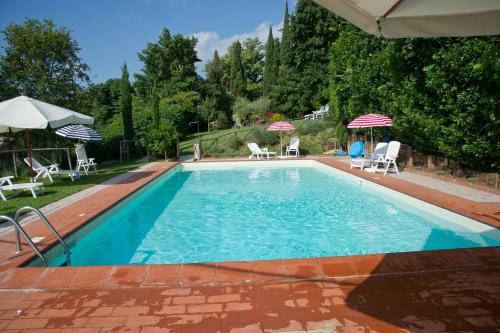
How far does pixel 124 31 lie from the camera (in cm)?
1862

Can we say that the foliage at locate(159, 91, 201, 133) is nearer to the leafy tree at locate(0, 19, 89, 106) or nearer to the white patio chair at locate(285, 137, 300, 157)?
the leafy tree at locate(0, 19, 89, 106)

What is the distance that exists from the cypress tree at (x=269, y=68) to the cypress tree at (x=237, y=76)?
3.53 m

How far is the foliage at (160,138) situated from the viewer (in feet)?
53.7

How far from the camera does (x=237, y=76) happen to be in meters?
39.6

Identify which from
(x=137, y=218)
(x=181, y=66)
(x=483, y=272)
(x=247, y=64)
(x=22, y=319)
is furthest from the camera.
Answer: (x=247, y=64)

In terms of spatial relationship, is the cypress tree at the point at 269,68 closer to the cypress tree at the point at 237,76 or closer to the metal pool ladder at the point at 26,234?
the cypress tree at the point at 237,76

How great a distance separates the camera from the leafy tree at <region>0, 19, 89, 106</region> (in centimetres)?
1379

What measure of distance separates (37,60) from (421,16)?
16.0 meters

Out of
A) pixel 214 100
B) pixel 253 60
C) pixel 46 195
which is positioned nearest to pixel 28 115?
pixel 46 195

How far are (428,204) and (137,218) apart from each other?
5.94 m

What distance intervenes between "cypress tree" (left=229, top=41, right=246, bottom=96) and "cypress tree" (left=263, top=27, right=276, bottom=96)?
11.6 ft

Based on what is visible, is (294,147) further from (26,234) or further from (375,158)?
(26,234)

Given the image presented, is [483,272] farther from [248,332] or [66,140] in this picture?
[66,140]

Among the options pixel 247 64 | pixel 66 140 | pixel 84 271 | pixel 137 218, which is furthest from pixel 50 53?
pixel 247 64
